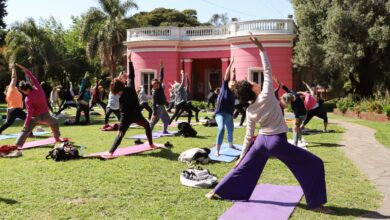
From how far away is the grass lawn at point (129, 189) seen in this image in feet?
17.4

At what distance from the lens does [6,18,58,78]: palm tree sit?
41156 mm

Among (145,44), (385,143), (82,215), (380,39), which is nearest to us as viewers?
(82,215)

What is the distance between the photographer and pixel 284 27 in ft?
85.4

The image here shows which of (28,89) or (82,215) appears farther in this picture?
(28,89)

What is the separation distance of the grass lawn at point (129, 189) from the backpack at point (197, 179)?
4.9 inches

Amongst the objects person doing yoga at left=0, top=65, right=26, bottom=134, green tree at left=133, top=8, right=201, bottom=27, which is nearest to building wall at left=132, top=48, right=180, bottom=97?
person doing yoga at left=0, top=65, right=26, bottom=134

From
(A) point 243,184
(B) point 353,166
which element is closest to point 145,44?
(B) point 353,166

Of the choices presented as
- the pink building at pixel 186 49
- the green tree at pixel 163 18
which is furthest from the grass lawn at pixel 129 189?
the green tree at pixel 163 18

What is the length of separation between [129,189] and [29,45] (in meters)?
39.2

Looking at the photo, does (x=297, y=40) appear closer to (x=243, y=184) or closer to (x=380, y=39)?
(x=380, y=39)

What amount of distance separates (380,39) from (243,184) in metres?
18.6

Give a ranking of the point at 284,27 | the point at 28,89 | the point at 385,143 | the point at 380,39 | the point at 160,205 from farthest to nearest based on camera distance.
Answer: the point at 284,27, the point at 380,39, the point at 385,143, the point at 28,89, the point at 160,205

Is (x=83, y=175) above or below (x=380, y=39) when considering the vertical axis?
below

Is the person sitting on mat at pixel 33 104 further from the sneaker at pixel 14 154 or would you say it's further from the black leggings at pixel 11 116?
the black leggings at pixel 11 116
